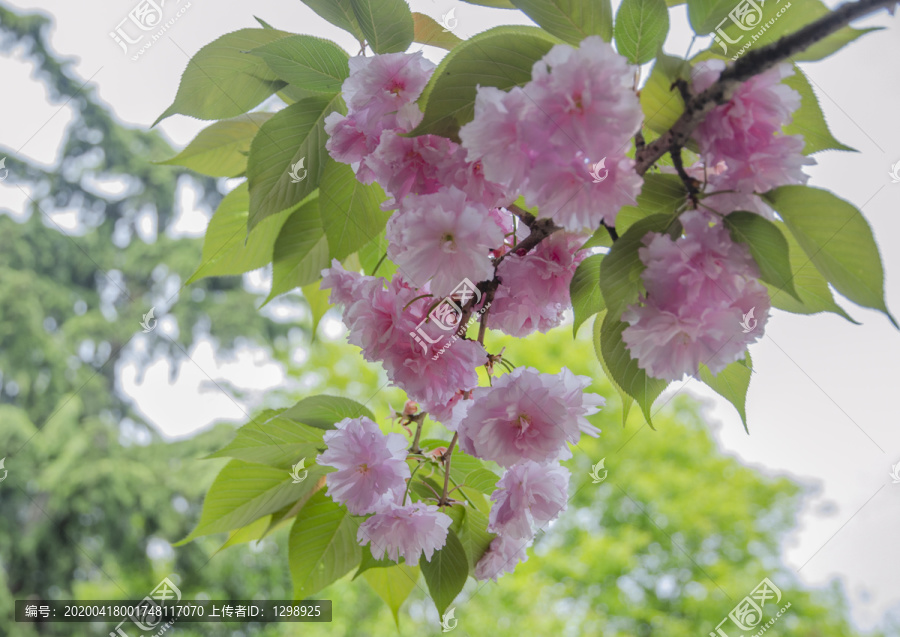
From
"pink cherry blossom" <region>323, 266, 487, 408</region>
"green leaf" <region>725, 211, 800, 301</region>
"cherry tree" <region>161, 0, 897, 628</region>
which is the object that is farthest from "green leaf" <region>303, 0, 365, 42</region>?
"green leaf" <region>725, 211, 800, 301</region>

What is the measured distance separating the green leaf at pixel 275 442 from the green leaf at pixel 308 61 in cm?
27

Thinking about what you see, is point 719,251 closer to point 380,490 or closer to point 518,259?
point 518,259

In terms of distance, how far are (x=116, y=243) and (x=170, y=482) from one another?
2.27m

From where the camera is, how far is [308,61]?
49 cm

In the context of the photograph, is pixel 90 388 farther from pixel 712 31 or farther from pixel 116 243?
pixel 712 31

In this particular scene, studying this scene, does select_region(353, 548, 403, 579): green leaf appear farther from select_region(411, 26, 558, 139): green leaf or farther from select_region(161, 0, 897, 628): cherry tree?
select_region(411, 26, 558, 139): green leaf

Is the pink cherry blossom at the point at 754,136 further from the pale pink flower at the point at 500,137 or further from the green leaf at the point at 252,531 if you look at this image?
the green leaf at the point at 252,531

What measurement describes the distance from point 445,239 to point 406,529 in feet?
0.73

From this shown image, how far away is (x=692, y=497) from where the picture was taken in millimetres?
4609

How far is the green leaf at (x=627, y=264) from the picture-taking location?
0.34 m

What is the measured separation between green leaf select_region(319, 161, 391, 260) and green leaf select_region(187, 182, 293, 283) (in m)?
0.11
